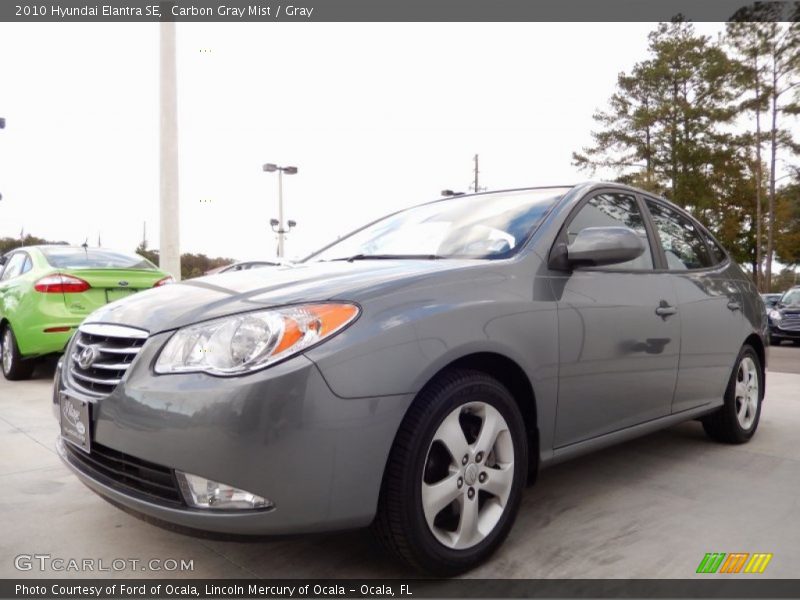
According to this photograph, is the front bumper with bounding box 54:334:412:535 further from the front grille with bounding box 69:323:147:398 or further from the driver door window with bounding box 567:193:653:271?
the driver door window with bounding box 567:193:653:271

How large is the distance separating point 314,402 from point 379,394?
0.20 meters

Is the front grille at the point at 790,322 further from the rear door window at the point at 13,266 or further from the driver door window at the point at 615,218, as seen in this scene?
the rear door window at the point at 13,266

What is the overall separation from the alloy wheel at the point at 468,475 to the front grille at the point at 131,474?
2.51ft

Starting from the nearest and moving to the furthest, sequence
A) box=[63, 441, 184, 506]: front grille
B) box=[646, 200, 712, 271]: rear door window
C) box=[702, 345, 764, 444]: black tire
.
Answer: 1. box=[63, 441, 184, 506]: front grille
2. box=[646, 200, 712, 271]: rear door window
3. box=[702, 345, 764, 444]: black tire

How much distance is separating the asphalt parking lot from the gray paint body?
0.87ft

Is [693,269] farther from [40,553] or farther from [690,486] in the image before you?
[40,553]

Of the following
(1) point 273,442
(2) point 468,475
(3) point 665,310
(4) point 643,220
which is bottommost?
(2) point 468,475

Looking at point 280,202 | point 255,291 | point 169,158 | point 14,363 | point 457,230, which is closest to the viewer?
point 255,291

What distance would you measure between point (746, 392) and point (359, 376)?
3063 mm

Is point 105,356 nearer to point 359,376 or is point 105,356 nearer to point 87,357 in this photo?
point 87,357

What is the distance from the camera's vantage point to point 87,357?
2291 mm

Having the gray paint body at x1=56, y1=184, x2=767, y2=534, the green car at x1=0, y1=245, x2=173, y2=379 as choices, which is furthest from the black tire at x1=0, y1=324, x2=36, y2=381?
the gray paint body at x1=56, y1=184, x2=767, y2=534

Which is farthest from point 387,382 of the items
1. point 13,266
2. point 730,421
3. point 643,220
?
point 13,266

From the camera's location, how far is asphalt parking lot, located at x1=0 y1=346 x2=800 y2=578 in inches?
89.0
